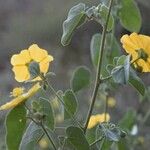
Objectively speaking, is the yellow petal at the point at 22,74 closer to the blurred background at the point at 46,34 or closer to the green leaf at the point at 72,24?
the green leaf at the point at 72,24

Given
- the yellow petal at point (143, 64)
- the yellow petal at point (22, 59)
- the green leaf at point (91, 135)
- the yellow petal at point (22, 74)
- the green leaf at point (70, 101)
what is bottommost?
the green leaf at point (91, 135)

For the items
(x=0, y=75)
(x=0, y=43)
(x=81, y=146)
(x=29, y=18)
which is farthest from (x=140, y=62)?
(x=29, y=18)

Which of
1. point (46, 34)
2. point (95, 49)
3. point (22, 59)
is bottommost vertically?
point (46, 34)

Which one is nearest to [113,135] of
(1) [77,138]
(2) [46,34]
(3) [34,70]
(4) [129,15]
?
(1) [77,138]

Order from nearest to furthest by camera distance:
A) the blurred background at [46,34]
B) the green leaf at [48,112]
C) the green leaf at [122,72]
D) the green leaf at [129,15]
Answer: the green leaf at [122,72] < the green leaf at [48,112] < the green leaf at [129,15] < the blurred background at [46,34]

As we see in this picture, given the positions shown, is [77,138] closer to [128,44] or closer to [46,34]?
[128,44]

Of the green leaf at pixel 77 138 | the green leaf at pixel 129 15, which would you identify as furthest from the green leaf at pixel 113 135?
the green leaf at pixel 129 15
